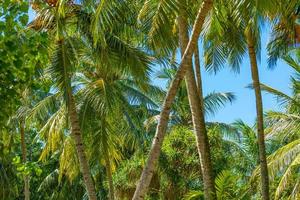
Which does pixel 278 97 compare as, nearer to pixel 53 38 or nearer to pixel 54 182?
pixel 53 38

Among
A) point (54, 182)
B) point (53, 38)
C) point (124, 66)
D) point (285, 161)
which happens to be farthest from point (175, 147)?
point (54, 182)

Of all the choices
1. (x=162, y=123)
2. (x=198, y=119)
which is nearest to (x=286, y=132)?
(x=198, y=119)

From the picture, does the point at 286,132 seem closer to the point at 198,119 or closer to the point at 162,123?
the point at 198,119

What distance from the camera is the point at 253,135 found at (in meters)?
A: 22.3

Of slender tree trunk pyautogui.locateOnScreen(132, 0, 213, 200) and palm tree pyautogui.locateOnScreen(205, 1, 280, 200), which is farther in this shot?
palm tree pyautogui.locateOnScreen(205, 1, 280, 200)

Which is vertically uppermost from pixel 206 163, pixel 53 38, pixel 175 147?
pixel 53 38

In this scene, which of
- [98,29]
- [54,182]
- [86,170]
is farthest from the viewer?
[54,182]

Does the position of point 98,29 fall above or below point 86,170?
above

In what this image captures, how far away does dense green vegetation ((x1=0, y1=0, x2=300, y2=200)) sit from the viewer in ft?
33.4

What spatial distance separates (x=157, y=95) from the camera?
20.7 m

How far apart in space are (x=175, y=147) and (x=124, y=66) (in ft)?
15.0

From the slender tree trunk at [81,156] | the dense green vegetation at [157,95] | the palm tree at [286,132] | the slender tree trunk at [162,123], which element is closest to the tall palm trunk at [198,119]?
the dense green vegetation at [157,95]

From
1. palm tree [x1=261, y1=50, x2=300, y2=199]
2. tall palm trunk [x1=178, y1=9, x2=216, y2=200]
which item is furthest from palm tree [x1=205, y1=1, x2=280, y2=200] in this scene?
palm tree [x1=261, y1=50, x2=300, y2=199]

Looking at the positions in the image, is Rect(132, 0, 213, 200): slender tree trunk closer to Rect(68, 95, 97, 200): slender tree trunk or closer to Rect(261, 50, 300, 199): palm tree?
Rect(68, 95, 97, 200): slender tree trunk
